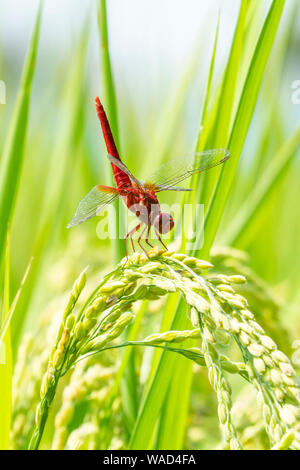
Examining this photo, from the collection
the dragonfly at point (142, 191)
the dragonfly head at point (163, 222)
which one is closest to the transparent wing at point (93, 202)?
the dragonfly at point (142, 191)

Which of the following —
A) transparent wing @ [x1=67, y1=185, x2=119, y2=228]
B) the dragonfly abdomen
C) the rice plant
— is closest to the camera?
the rice plant

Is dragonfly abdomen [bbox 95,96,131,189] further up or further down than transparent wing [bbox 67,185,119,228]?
further up

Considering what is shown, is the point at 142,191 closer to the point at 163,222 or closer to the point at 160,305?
the point at 163,222

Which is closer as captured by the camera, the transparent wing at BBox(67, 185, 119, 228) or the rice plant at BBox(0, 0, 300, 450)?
the rice plant at BBox(0, 0, 300, 450)

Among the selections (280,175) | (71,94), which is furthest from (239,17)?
(71,94)

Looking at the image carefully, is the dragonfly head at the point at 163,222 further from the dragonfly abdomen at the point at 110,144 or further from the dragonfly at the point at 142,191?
the dragonfly abdomen at the point at 110,144

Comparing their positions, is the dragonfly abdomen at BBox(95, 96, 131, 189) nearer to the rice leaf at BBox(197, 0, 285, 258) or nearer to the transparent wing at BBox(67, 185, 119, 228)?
the transparent wing at BBox(67, 185, 119, 228)

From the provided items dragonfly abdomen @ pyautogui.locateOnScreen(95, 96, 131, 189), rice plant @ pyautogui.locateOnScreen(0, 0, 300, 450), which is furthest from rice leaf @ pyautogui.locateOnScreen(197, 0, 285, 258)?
dragonfly abdomen @ pyautogui.locateOnScreen(95, 96, 131, 189)
